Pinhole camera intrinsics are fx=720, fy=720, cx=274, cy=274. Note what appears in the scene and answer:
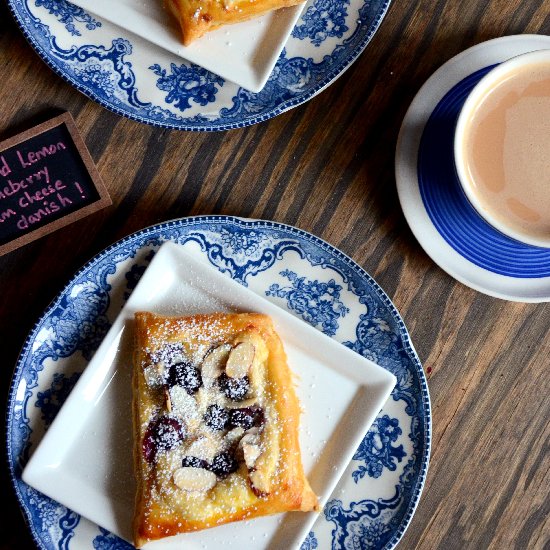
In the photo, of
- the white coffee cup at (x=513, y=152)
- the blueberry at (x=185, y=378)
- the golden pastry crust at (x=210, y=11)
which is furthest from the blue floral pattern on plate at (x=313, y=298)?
the golden pastry crust at (x=210, y=11)

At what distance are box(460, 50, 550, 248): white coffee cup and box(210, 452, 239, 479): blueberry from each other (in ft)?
2.06

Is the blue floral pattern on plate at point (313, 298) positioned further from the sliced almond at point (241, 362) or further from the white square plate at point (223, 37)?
the white square plate at point (223, 37)

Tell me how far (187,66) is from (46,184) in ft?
1.19

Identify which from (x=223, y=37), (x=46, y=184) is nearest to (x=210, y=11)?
(x=223, y=37)

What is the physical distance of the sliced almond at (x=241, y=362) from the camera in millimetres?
1287

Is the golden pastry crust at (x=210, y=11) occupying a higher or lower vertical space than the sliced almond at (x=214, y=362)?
higher

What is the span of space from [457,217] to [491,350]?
0.99 feet

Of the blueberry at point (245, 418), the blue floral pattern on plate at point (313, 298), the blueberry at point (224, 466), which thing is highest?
the blue floral pattern on plate at point (313, 298)

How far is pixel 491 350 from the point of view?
148cm

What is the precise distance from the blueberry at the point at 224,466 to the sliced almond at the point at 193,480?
13 millimetres

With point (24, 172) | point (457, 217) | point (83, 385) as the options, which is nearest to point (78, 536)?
point (83, 385)

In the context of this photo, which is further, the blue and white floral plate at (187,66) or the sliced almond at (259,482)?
the blue and white floral plate at (187,66)

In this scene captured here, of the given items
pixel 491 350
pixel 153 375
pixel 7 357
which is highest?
pixel 491 350

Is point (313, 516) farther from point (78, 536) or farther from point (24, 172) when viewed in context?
point (24, 172)
